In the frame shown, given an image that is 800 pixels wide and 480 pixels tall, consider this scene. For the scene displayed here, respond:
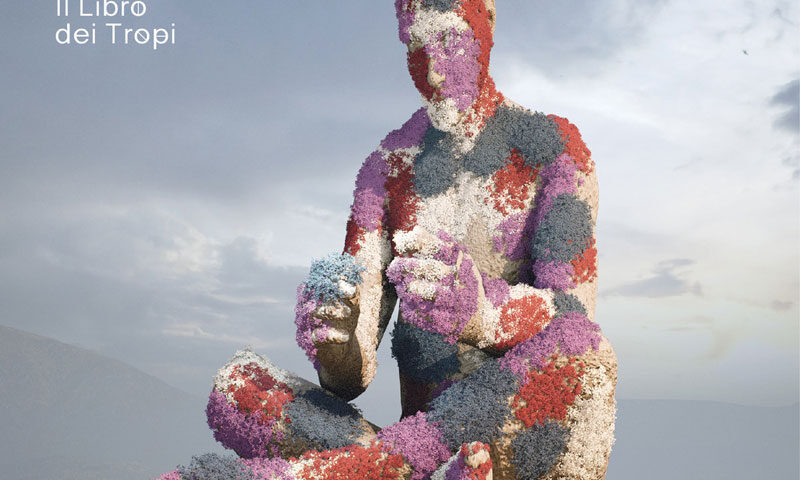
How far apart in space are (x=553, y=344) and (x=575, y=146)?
47.7 inches

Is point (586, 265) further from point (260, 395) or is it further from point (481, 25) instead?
point (260, 395)

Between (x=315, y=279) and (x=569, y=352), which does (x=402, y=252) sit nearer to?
(x=315, y=279)

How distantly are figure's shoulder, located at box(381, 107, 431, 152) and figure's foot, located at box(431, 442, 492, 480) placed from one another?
1954mm

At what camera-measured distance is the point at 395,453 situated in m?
3.87

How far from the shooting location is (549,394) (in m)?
3.72

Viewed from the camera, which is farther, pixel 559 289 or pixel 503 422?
pixel 559 289

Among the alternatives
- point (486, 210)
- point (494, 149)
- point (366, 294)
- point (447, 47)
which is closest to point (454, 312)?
point (486, 210)

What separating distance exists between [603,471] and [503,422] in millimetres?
569

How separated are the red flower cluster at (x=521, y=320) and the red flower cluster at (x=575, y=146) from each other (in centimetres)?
88

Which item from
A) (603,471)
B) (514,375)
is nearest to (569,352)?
(514,375)

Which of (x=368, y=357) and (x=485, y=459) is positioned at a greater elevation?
(x=368, y=357)

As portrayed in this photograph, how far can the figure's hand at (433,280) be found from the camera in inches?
140

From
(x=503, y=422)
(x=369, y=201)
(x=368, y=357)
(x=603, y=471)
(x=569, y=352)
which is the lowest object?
(x=603, y=471)

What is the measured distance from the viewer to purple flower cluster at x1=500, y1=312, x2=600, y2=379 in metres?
3.79
